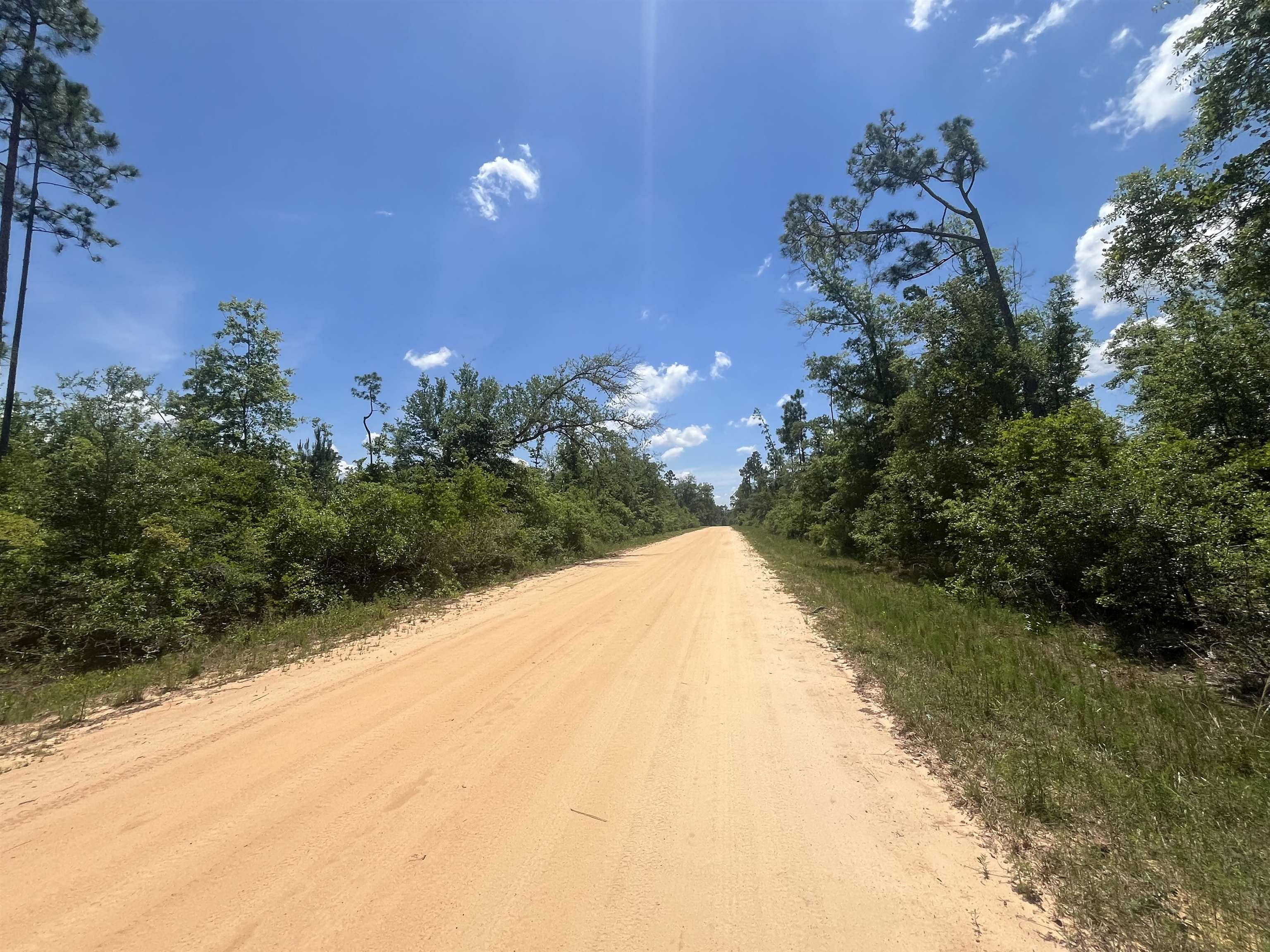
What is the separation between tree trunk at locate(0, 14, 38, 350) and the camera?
13.1 meters

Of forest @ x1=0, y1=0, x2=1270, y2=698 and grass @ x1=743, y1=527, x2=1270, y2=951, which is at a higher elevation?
forest @ x1=0, y1=0, x2=1270, y2=698

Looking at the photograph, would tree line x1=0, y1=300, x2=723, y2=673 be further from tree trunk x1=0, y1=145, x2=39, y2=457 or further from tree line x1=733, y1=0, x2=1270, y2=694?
tree line x1=733, y1=0, x2=1270, y2=694

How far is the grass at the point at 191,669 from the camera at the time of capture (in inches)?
205

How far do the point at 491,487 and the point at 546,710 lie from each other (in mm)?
13681

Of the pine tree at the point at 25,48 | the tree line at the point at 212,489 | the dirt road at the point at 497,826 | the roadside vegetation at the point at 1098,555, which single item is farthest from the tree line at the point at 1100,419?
the pine tree at the point at 25,48

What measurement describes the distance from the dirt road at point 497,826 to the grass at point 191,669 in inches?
27.5

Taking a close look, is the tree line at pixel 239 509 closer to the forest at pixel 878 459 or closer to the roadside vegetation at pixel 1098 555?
the forest at pixel 878 459

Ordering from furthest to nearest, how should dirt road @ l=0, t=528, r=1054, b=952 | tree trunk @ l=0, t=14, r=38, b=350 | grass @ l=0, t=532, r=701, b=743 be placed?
1. tree trunk @ l=0, t=14, r=38, b=350
2. grass @ l=0, t=532, r=701, b=743
3. dirt road @ l=0, t=528, r=1054, b=952

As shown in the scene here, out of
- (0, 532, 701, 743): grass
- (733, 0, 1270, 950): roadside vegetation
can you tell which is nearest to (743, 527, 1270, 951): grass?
(733, 0, 1270, 950): roadside vegetation

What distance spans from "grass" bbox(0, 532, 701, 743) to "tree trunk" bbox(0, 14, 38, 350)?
13.0m

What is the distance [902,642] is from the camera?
22.8ft

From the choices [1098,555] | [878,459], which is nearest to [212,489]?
[1098,555]

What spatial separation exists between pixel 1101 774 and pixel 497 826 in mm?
4011

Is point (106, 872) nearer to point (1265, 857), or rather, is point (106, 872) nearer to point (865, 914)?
point (865, 914)
